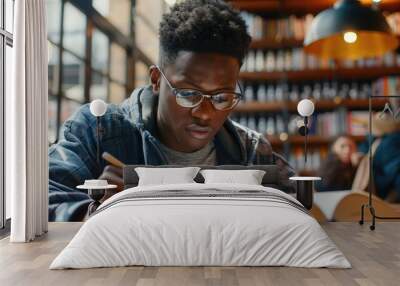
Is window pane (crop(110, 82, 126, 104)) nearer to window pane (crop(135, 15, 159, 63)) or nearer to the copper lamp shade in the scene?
window pane (crop(135, 15, 159, 63))

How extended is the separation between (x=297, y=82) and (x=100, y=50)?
201 cm

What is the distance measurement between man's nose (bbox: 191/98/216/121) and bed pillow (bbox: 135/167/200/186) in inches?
20.0

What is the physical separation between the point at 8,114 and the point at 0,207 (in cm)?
87

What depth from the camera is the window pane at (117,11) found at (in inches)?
205

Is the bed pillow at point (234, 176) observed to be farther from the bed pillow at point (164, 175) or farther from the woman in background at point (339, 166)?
the woman in background at point (339, 166)

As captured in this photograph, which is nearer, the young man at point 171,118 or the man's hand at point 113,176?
the young man at point 171,118

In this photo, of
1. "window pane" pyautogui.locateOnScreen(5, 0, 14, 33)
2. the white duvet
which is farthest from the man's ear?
the white duvet

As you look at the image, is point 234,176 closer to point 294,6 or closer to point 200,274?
point 200,274

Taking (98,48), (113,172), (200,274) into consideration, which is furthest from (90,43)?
(200,274)

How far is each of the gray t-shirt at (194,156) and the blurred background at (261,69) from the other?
0.42 meters

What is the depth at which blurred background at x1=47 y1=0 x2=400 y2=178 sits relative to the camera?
5.17m

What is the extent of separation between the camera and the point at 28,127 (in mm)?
4320

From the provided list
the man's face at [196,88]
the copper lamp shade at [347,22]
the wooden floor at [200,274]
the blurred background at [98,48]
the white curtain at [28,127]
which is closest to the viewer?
the wooden floor at [200,274]

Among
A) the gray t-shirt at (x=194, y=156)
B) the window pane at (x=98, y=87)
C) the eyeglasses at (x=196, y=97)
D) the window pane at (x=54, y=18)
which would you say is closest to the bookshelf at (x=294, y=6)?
the eyeglasses at (x=196, y=97)
